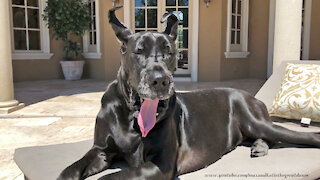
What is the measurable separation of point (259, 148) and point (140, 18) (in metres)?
6.82

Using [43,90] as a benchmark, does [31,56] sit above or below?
above

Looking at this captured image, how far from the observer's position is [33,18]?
8055 mm

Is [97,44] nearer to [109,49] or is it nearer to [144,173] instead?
[109,49]

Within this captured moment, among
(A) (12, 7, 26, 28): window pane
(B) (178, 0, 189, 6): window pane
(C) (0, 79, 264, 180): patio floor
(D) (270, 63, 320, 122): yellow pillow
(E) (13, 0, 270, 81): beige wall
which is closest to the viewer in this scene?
(D) (270, 63, 320, 122): yellow pillow

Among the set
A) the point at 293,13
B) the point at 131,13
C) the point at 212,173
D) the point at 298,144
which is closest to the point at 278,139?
the point at 298,144

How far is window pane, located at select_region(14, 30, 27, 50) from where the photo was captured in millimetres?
7746

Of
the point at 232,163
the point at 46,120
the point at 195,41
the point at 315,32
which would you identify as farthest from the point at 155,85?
the point at 315,32

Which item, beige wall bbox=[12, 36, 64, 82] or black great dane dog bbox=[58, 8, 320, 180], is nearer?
black great dane dog bbox=[58, 8, 320, 180]

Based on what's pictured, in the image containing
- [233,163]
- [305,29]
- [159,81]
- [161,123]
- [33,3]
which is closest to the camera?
[159,81]

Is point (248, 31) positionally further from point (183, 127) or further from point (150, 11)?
point (183, 127)

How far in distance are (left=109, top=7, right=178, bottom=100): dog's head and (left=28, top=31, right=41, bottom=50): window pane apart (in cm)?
731

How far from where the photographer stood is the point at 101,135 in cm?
156

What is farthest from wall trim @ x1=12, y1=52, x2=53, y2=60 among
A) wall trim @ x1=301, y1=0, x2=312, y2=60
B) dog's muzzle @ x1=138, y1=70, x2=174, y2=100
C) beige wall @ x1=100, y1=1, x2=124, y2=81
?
dog's muzzle @ x1=138, y1=70, x2=174, y2=100

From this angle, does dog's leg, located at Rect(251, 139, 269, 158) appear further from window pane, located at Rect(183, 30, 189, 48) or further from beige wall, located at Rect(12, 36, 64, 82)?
beige wall, located at Rect(12, 36, 64, 82)
